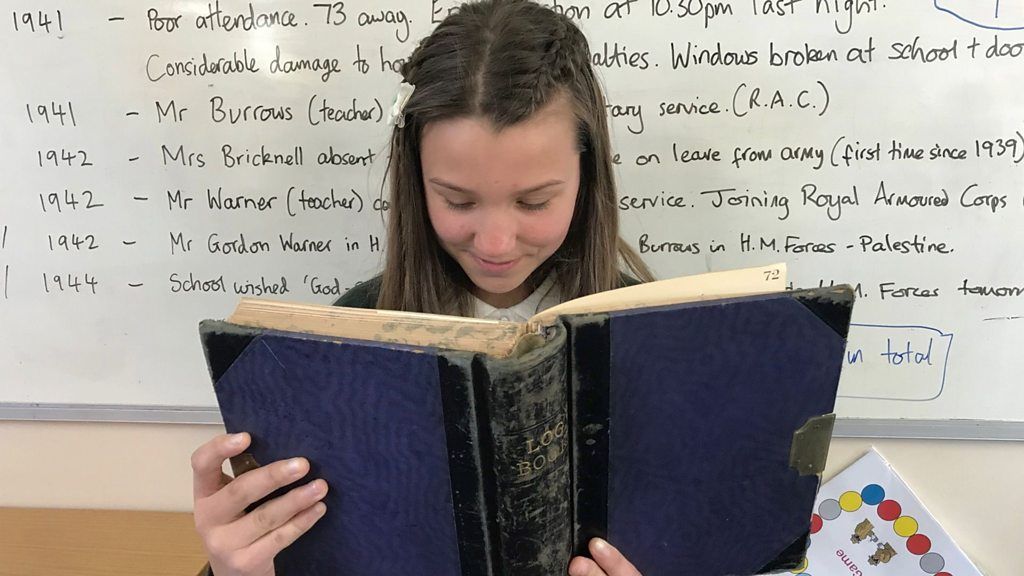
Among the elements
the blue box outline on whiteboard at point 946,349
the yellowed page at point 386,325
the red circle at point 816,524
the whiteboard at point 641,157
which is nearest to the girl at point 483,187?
the yellowed page at point 386,325

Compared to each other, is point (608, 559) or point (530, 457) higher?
point (530, 457)

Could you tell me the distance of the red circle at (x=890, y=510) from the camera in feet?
3.06

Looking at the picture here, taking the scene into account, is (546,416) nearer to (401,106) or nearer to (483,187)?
(483,187)

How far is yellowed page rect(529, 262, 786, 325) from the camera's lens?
0.41 meters

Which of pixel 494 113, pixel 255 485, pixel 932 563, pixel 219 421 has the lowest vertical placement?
pixel 932 563

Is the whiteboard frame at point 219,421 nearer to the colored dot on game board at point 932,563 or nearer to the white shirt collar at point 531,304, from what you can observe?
the colored dot on game board at point 932,563

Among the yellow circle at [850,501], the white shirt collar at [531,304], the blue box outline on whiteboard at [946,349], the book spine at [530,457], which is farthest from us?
the yellow circle at [850,501]

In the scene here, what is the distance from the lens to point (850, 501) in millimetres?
947

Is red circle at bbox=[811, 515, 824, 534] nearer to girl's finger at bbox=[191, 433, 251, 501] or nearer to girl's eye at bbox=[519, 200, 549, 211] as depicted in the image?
girl's eye at bbox=[519, 200, 549, 211]

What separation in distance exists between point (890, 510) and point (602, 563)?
0.70 meters

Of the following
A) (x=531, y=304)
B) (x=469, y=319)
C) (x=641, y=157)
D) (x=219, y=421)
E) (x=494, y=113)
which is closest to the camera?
(x=469, y=319)

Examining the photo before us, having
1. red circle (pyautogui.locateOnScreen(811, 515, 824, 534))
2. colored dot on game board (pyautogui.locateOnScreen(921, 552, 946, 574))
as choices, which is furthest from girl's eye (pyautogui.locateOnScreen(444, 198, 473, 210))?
colored dot on game board (pyautogui.locateOnScreen(921, 552, 946, 574))

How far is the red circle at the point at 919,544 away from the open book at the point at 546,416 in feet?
1.97

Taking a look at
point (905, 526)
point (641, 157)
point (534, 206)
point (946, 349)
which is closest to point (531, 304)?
point (534, 206)
